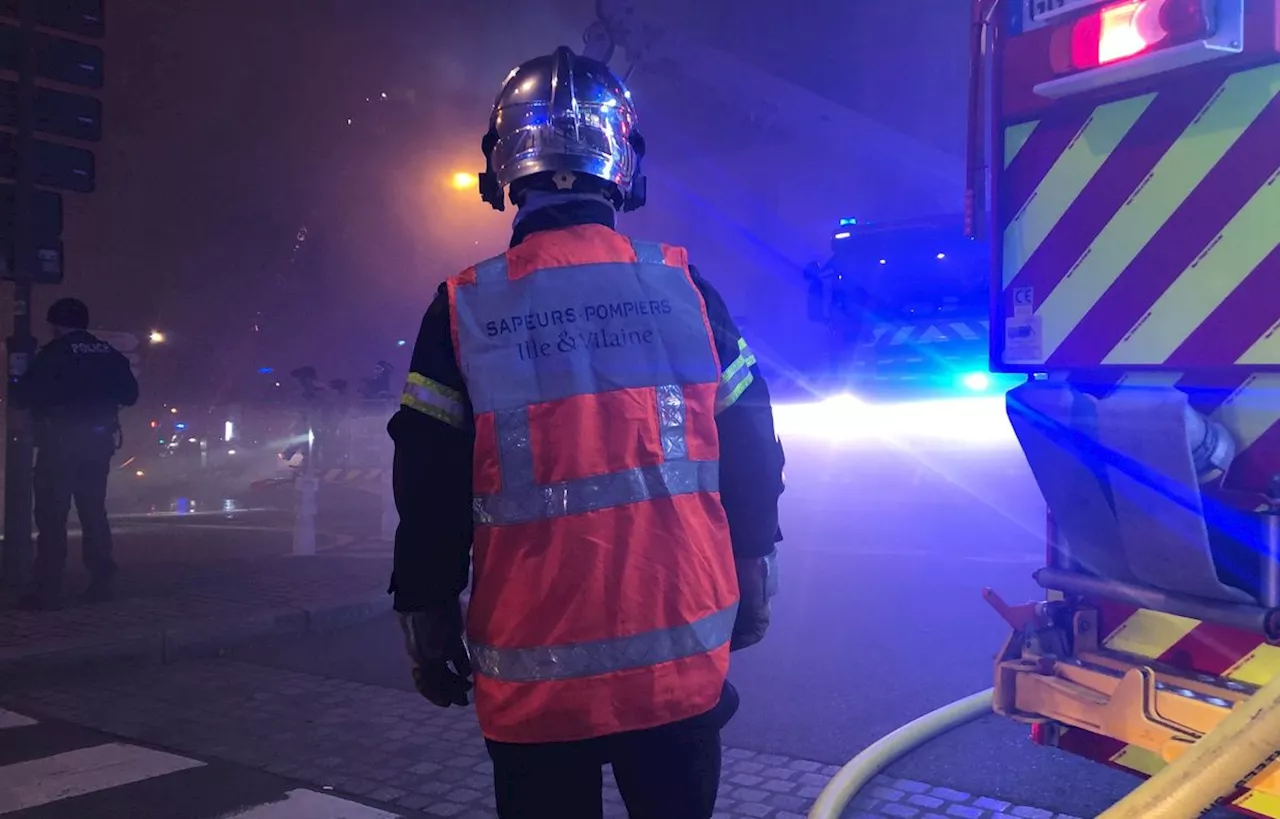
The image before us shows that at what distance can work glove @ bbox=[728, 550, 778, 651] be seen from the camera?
2.21 meters

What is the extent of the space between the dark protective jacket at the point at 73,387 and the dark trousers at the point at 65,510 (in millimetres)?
207

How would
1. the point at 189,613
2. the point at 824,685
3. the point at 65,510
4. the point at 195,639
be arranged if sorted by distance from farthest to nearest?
the point at 65,510 < the point at 189,613 < the point at 195,639 < the point at 824,685

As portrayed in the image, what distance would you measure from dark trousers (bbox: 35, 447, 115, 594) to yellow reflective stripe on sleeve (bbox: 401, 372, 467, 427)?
615cm

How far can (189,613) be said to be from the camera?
673cm

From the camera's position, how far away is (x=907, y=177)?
1742 cm

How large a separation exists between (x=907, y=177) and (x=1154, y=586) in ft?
51.6

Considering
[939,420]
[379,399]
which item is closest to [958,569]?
[939,420]

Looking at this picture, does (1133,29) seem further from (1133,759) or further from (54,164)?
(54,164)

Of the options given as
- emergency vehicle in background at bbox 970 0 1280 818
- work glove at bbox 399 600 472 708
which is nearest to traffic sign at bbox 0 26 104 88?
emergency vehicle in background at bbox 970 0 1280 818

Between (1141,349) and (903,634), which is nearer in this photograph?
(1141,349)

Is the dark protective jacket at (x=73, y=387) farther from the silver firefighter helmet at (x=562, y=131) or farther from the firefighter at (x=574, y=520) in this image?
the firefighter at (x=574, y=520)

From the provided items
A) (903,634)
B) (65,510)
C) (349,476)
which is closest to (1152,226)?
(903,634)

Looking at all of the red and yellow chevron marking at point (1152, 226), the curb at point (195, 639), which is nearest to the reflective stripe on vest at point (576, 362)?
the red and yellow chevron marking at point (1152, 226)

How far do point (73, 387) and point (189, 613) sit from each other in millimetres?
1782
